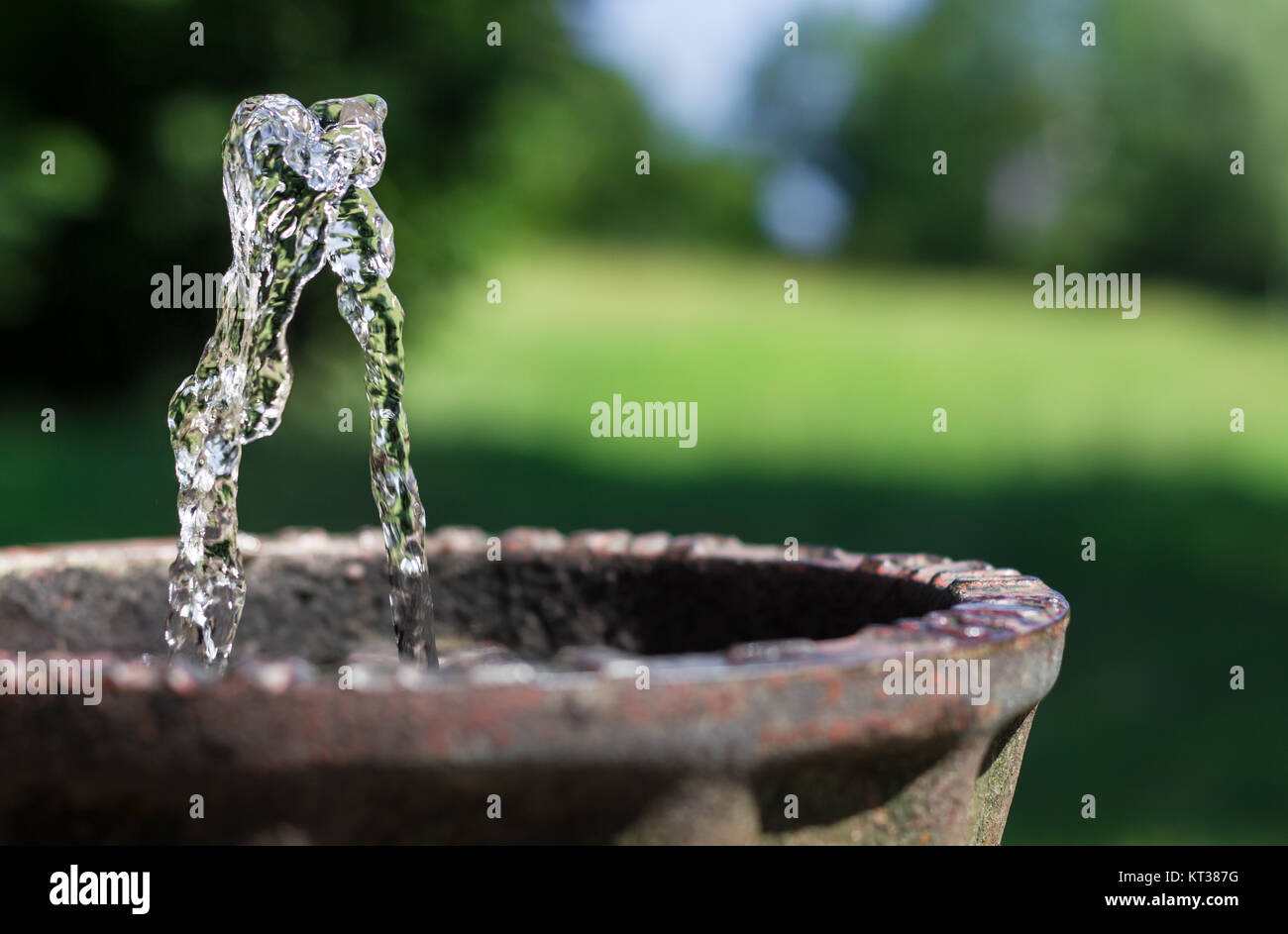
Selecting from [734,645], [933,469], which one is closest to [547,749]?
[734,645]

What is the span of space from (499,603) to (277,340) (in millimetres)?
493

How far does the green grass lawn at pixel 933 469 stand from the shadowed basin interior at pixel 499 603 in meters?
2.52

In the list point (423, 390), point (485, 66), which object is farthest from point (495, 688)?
point (423, 390)

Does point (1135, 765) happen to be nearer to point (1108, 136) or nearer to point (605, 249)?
point (605, 249)

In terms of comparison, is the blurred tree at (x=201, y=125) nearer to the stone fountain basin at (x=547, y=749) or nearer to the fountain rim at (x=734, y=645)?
the fountain rim at (x=734, y=645)

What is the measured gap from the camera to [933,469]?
29.1 feet

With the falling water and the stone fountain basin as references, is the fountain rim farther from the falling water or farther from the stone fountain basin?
the falling water

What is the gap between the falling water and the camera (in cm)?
185

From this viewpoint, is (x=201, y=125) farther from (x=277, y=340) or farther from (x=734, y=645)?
(x=734, y=645)

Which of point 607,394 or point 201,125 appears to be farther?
point 607,394

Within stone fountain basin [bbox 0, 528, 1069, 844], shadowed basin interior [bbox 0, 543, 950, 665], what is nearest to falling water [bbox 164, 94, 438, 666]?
shadowed basin interior [bbox 0, 543, 950, 665]

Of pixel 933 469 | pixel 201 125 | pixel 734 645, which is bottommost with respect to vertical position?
pixel 734 645
